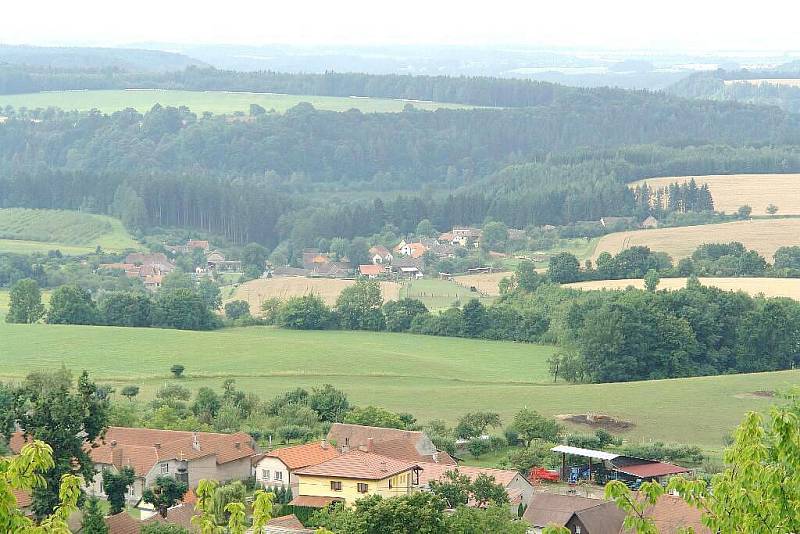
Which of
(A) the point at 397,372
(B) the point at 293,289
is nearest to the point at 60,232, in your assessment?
(B) the point at 293,289

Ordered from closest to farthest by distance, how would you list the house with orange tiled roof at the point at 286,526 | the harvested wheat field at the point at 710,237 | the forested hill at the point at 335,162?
the house with orange tiled roof at the point at 286,526
the harvested wheat field at the point at 710,237
the forested hill at the point at 335,162

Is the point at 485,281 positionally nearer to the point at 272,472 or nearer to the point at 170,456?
the point at 272,472

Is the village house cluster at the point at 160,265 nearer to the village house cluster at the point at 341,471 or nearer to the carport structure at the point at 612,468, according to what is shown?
the village house cluster at the point at 341,471

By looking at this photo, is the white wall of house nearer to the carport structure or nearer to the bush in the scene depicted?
the carport structure

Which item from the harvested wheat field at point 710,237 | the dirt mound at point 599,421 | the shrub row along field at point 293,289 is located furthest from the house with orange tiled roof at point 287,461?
the harvested wheat field at point 710,237

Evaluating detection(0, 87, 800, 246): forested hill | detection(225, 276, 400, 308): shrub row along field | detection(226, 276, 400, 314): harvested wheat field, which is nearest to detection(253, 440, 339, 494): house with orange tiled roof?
detection(225, 276, 400, 308): shrub row along field

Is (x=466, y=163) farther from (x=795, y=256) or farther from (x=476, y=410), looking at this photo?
(x=476, y=410)
